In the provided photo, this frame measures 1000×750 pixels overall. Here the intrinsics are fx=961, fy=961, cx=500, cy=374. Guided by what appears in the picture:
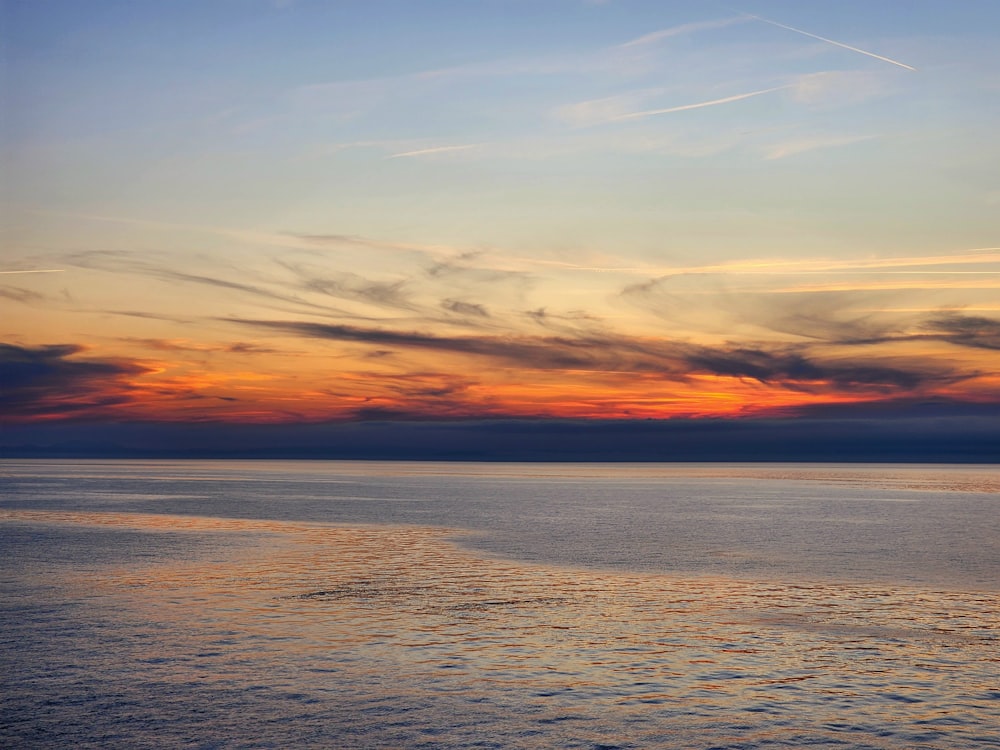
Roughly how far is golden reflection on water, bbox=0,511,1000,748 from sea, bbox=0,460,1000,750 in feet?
0.21

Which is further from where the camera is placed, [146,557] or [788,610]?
[146,557]

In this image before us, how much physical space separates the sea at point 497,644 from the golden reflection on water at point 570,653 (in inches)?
2.5

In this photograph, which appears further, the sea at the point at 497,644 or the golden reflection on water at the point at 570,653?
the golden reflection on water at the point at 570,653

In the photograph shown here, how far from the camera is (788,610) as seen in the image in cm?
2102

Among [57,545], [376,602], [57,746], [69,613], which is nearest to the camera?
[57,746]

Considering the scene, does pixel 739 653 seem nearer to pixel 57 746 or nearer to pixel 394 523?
pixel 57 746

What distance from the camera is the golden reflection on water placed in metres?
12.7

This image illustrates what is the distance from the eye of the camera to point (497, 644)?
17484 millimetres

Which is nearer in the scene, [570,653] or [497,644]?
[570,653]

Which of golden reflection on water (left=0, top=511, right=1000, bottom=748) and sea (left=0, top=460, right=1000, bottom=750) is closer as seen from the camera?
sea (left=0, top=460, right=1000, bottom=750)

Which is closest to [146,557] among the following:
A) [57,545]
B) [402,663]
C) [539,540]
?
[57,545]

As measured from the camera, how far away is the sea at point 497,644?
1253 centimetres

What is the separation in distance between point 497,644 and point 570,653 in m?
1.45

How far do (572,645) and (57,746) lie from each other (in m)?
8.87
